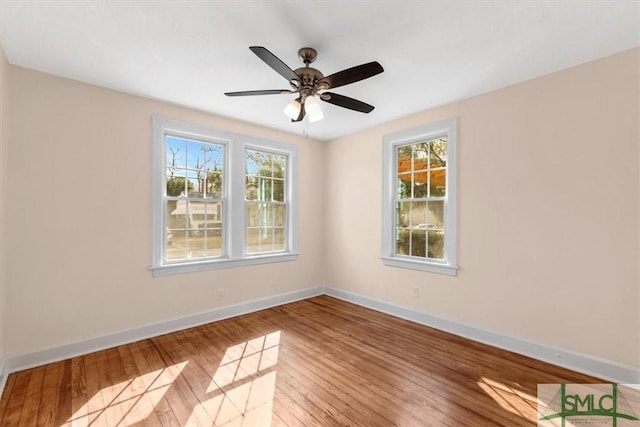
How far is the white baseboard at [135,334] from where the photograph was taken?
251 cm

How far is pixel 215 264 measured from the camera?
12.2 ft

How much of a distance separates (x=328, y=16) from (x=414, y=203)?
256 cm

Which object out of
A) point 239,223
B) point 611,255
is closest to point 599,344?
point 611,255

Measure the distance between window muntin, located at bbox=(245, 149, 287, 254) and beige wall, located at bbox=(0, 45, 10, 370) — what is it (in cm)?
232

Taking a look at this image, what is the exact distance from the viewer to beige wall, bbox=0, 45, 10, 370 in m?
2.27

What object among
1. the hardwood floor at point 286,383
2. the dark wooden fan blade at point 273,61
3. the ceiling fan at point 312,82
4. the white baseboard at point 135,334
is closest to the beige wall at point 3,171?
the white baseboard at point 135,334

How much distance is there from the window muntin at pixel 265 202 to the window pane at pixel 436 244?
2.19 metres

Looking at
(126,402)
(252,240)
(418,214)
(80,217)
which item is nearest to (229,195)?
(252,240)

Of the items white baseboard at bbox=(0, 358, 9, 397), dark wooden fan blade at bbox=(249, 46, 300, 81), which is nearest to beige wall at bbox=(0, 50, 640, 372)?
white baseboard at bbox=(0, 358, 9, 397)

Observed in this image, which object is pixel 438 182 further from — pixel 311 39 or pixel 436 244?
pixel 311 39

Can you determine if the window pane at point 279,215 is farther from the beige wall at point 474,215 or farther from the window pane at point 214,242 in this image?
the beige wall at point 474,215

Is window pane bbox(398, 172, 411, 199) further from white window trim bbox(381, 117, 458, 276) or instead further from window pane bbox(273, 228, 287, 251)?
window pane bbox(273, 228, 287, 251)

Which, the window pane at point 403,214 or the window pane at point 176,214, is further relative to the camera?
the window pane at point 403,214

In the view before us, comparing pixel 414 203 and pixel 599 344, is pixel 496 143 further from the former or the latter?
pixel 599 344
